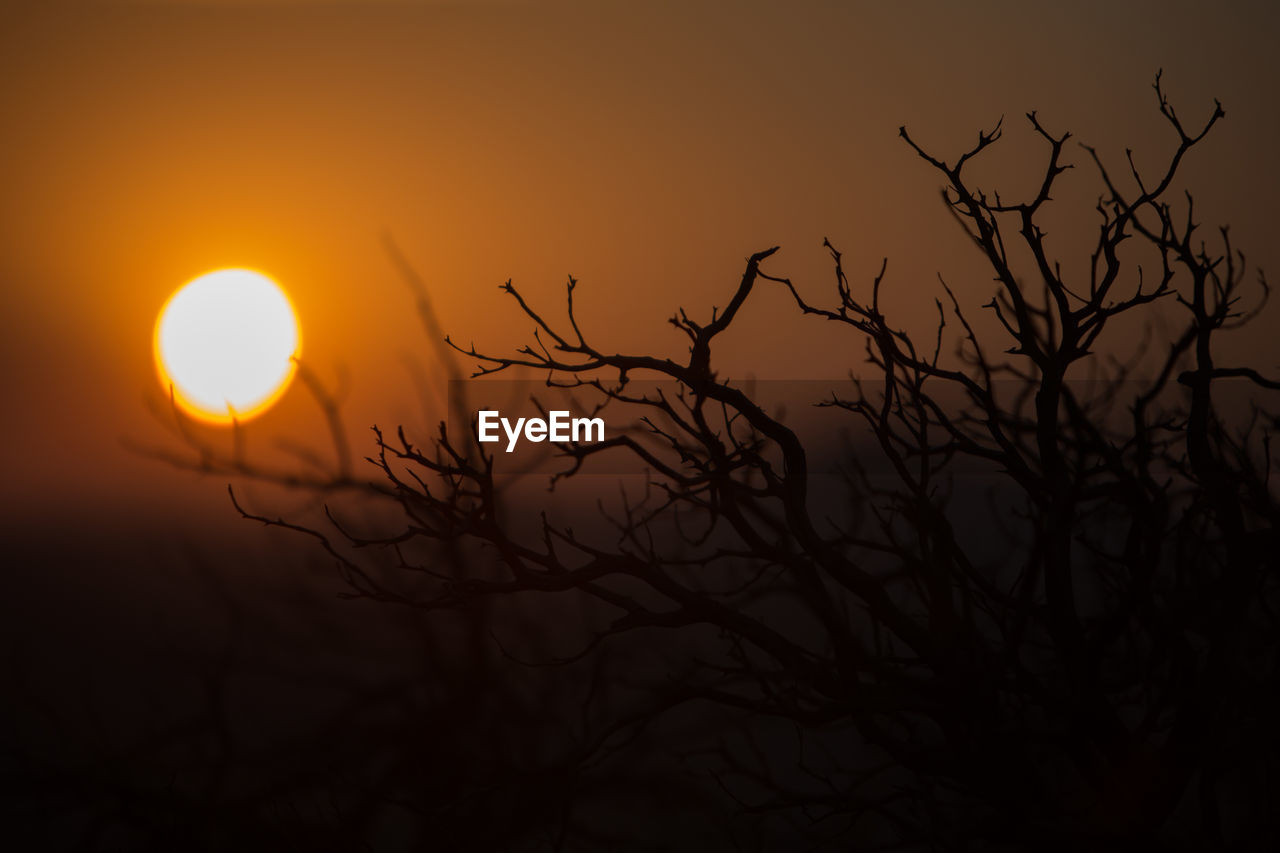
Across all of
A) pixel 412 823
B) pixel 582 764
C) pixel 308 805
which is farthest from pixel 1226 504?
pixel 308 805

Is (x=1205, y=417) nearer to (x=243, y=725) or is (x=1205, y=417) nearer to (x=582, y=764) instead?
(x=582, y=764)

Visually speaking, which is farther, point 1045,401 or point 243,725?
point 243,725

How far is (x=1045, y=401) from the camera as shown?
4863mm

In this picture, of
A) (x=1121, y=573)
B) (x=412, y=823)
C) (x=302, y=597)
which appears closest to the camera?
(x=1121, y=573)

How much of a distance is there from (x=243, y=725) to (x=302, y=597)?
127 cm

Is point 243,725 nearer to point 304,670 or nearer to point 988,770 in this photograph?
point 304,670

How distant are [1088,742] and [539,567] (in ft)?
8.25

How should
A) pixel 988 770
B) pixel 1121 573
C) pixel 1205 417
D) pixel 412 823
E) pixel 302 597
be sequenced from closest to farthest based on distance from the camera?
pixel 988 770 → pixel 1205 417 → pixel 1121 573 → pixel 412 823 → pixel 302 597

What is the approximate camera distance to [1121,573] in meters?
5.28

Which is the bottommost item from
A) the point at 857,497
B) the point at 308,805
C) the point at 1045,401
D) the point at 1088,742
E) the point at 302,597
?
the point at 308,805

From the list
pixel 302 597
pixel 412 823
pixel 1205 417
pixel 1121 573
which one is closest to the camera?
pixel 1205 417

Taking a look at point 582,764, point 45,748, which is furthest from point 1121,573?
point 45,748

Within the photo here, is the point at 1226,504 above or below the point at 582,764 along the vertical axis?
above

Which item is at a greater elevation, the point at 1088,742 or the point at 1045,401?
the point at 1045,401
